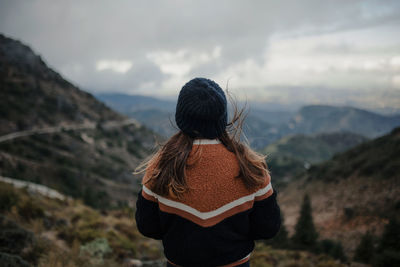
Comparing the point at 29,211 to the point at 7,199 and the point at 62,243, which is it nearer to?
the point at 7,199

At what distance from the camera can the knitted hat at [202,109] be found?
175cm

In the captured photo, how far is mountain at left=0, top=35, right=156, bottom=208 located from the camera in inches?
1594

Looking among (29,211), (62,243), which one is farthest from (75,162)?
(62,243)

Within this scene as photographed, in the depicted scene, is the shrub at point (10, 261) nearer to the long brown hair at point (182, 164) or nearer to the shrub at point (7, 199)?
the long brown hair at point (182, 164)

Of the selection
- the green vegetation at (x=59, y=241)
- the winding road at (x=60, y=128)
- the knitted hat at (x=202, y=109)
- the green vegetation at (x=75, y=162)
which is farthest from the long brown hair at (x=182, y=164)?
the winding road at (x=60, y=128)

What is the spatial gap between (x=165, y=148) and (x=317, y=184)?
40895 mm

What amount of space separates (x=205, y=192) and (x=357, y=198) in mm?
30078

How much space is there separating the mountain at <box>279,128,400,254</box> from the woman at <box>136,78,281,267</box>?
58.6 feet

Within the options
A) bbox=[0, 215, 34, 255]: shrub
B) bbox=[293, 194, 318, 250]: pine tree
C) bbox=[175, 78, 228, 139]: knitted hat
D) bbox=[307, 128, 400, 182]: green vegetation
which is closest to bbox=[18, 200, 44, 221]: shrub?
bbox=[0, 215, 34, 255]: shrub

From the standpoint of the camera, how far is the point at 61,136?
56.1m

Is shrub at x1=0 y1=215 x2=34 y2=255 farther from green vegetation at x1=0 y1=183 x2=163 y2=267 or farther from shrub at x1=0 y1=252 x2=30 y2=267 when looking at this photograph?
shrub at x1=0 y1=252 x2=30 y2=267

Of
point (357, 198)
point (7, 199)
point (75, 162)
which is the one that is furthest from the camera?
point (75, 162)

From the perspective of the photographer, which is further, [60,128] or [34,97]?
[34,97]

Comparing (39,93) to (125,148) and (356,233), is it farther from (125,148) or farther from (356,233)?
(356,233)
